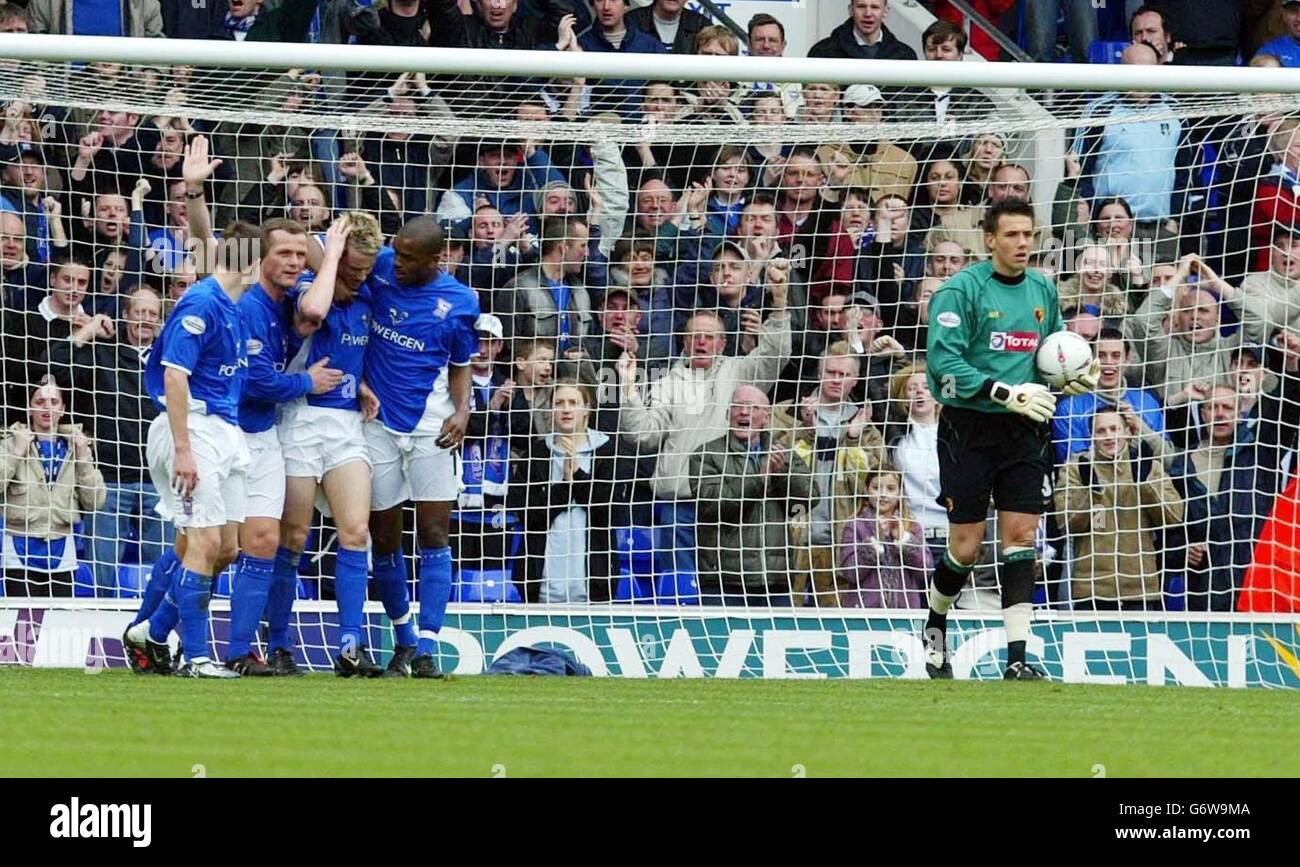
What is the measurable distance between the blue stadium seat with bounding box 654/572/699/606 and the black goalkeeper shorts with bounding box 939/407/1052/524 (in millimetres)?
2161

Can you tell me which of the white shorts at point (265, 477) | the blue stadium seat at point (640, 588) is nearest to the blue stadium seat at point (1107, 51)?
the blue stadium seat at point (640, 588)

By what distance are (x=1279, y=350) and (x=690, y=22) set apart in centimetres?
467

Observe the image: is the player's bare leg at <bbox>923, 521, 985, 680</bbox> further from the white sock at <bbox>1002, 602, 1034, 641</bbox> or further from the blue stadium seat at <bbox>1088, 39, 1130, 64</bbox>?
the blue stadium seat at <bbox>1088, 39, 1130, 64</bbox>

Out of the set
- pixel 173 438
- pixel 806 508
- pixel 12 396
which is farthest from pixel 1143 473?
pixel 12 396

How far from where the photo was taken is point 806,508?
452 inches

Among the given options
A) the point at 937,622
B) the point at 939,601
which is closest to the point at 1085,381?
the point at 939,601

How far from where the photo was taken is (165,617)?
927 centimetres

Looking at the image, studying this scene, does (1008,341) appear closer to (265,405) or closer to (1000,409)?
(1000,409)

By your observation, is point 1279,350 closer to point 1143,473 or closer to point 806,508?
point 1143,473

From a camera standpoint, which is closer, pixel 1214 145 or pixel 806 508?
pixel 806 508

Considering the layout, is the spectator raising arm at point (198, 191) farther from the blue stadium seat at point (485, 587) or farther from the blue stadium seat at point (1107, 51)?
the blue stadium seat at point (1107, 51)

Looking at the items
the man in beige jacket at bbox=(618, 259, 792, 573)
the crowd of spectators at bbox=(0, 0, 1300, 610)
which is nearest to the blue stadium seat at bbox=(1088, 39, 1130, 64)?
the crowd of spectators at bbox=(0, 0, 1300, 610)

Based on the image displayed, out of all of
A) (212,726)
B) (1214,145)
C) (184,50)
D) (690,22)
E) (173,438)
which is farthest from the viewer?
(690,22)

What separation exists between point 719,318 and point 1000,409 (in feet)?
8.74
